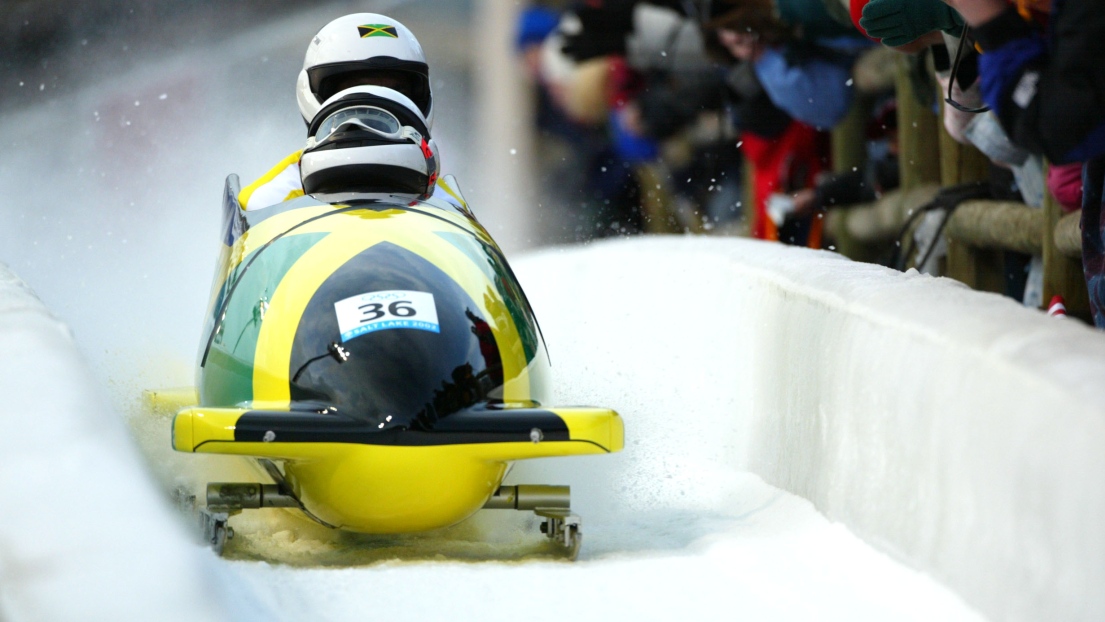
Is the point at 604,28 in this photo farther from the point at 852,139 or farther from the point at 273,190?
the point at 273,190

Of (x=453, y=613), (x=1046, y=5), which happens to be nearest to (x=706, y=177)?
(x=1046, y=5)

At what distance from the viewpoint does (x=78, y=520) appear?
1692 millimetres

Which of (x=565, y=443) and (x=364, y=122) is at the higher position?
(x=364, y=122)

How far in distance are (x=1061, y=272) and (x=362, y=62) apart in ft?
6.63

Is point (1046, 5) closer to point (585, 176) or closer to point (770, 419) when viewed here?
point (770, 419)

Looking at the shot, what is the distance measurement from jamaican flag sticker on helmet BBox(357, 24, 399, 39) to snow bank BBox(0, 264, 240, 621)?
171 centimetres

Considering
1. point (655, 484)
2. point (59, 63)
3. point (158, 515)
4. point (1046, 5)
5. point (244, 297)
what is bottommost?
point (655, 484)

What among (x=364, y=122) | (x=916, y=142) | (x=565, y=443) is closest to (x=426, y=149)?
(x=364, y=122)

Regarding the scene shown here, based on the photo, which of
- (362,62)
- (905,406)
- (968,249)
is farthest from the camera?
(968,249)

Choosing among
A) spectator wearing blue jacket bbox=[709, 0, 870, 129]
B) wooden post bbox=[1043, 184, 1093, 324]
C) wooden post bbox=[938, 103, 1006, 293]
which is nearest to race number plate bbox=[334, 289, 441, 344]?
wooden post bbox=[1043, 184, 1093, 324]

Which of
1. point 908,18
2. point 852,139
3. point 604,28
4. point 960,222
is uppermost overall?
point 604,28

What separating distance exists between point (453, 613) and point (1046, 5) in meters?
1.53

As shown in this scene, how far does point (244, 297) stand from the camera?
8.52 ft

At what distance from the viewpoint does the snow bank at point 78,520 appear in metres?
1.57
